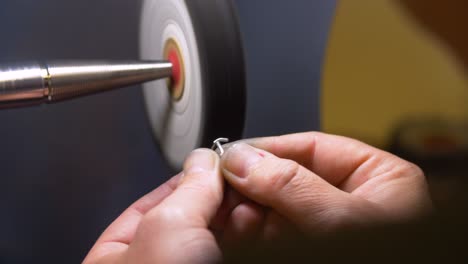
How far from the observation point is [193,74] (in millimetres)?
557

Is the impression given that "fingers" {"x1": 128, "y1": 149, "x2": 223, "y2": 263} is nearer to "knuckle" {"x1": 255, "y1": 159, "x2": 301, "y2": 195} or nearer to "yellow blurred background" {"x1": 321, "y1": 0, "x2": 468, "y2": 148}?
"knuckle" {"x1": 255, "y1": 159, "x2": 301, "y2": 195}

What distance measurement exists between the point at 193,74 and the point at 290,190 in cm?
22

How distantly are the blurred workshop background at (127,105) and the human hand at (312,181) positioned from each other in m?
0.04

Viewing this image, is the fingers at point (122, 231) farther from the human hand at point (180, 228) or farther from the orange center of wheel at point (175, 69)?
the orange center of wheel at point (175, 69)

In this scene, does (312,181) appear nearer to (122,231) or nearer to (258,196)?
(258,196)

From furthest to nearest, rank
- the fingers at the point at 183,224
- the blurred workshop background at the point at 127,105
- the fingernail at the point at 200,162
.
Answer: the blurred workshop background at the point at 127,105 → the fingernail at the point at 200,162 → the fingers at the point at 183,224

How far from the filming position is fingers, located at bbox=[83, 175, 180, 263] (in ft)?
1.43

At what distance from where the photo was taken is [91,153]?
0.60m

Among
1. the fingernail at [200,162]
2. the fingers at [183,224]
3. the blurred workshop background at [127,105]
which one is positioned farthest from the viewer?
the blurred workshop background at [127,105]

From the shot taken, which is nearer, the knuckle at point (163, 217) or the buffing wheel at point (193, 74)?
the knuckle at point (163, 217)

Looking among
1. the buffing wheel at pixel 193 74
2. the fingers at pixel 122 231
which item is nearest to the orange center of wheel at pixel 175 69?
the buffing wheel at pixel 193 74

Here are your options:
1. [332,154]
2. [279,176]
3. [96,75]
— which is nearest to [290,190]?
[279,176]

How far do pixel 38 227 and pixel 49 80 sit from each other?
22 centimetres

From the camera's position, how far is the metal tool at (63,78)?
0.46m
